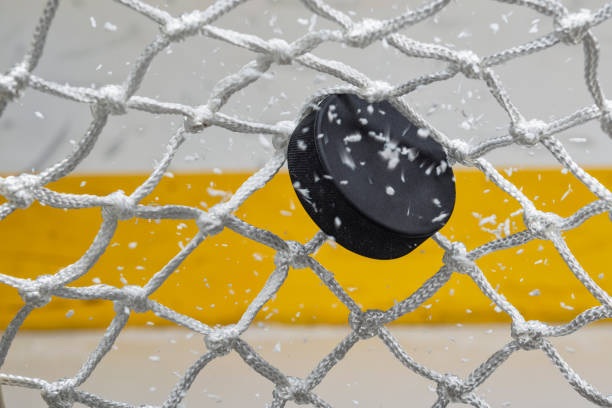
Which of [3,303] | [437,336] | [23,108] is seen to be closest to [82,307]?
[3,303]

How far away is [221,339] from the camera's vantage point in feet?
1.68

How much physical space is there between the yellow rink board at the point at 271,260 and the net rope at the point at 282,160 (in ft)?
1.49

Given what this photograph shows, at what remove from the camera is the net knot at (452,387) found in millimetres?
522

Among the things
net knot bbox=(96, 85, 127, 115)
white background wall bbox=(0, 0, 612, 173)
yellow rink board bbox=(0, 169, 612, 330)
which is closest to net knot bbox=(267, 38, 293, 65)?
net knot bbox=(96, 85, 127, 115)

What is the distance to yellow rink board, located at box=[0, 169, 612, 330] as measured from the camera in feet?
3.20

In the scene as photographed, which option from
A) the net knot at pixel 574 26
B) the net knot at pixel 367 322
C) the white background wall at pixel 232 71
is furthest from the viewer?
the white background wall at pixel 232 71

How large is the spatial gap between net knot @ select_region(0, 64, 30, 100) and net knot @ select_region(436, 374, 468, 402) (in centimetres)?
39

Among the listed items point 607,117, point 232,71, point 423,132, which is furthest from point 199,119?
A: point 232,71

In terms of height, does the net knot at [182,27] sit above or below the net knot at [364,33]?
below

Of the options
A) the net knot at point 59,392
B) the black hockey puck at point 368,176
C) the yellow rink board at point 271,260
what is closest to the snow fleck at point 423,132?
the black hockey puck at point 368,176

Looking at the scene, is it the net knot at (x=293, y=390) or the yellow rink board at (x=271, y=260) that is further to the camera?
the yellow rink board at (x=271, y=260)

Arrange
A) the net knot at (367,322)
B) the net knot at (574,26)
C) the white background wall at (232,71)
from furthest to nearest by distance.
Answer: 1. the white background wall at (232,71)
2. the net knot at (367,322)
3. the net knot at (574,26)

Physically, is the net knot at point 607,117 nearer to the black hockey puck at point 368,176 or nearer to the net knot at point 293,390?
the black hockey puck at point 368,176

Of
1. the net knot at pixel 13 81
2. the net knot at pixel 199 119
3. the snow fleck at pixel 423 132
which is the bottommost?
the net knot at pixel 13 81
